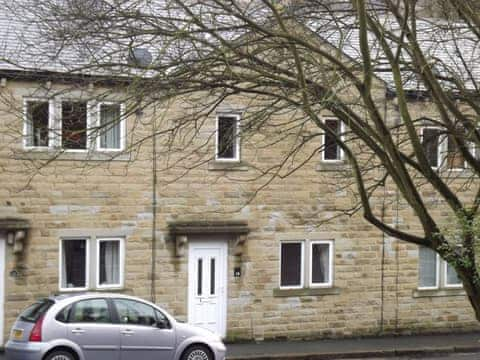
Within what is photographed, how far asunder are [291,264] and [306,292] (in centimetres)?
81

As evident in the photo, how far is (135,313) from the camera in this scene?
626 inches

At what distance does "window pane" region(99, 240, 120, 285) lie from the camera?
65.5 ft

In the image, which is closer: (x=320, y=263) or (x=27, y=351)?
(x=27, y=351)

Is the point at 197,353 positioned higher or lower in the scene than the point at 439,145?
lower

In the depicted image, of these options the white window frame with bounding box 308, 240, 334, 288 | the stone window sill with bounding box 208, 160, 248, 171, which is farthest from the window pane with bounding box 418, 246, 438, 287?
the stone window sill with bounding box 208, 160, 248, 171

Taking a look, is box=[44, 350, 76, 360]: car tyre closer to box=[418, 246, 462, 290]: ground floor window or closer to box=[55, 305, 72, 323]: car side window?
box=[55, 305, 72, 323]: car side window

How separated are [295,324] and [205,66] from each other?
11.6 meters

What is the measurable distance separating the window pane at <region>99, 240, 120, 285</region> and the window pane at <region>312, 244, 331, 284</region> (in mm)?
5230

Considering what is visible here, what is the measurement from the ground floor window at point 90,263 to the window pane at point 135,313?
13.0 feet

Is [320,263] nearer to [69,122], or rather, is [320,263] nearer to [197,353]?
[197,353]

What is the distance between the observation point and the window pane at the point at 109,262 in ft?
65.5

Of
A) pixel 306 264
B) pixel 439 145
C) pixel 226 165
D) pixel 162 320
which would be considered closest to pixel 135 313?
pixel 162 320

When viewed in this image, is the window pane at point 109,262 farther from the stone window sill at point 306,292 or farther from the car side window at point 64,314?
the car side window at point 64,314

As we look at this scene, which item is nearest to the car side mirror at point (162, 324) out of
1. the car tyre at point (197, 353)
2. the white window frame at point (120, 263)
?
the car tyre at point (197, 353)
